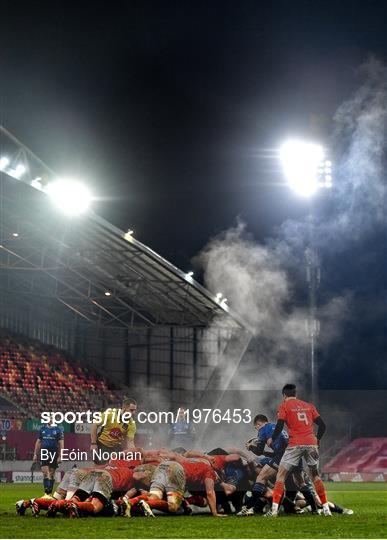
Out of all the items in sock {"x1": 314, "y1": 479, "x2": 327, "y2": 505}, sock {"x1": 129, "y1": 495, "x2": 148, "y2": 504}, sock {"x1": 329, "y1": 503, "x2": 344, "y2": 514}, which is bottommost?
sock {"x1": 329, "y1": 503, "x2": 344, "y2": 514}

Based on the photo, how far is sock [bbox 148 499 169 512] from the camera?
15156 mm

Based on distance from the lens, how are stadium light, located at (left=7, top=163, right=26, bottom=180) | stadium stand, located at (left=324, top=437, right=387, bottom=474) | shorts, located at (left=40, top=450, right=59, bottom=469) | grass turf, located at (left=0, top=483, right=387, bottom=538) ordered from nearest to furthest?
grass turf, located at (left=0, top=483, right=387, bottom=538)
shorts, located at (left=40, top=450, right=59, bottom=469)
stadium light, located at (left=7, top=163, right=26, bottom=180)
stadium stand, located at (left=324, top=437, right=387, bottom=474)

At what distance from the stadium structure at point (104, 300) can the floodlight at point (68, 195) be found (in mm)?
491

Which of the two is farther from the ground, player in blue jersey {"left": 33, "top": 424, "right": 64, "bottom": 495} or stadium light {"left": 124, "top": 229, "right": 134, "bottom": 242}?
stadium light {"left": 124, "top": 229, "right": 134, "bottom": 242}

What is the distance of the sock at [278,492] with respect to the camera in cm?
1529

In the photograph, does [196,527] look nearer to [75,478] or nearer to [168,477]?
[168,477]

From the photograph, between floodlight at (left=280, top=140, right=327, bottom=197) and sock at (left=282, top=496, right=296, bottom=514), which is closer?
sock at (left=282, top=496, right=296, bottom=514)

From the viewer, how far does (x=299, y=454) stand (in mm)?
15352

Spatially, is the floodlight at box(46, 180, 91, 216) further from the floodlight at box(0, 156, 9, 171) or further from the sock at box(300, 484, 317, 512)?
the sock at box(300, 484, 317, 512)

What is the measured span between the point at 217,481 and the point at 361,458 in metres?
35.7

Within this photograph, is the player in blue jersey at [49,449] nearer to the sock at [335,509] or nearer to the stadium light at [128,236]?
the sock at [335,509]

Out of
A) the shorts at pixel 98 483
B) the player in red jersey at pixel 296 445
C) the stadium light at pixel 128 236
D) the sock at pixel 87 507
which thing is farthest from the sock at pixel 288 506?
the stadium light at pixel 128 236

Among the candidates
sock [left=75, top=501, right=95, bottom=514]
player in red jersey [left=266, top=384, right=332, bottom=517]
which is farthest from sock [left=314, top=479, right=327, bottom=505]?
sock [left=75, top=501, right=95, bottom=514]

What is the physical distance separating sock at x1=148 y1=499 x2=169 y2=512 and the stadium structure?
21467mm
